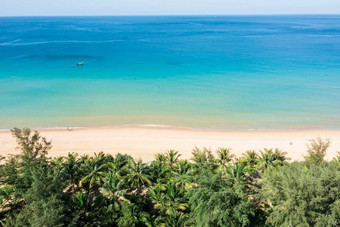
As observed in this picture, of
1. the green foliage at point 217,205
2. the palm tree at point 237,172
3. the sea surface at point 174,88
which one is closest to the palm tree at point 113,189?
the green foliage at point 217,205

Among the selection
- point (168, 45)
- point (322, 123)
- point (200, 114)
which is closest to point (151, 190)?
point (200, 114)

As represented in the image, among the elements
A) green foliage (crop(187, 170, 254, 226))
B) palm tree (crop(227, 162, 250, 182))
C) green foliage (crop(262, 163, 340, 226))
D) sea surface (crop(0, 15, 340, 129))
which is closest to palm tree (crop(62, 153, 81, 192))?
green foliage (crop(187, 170, 254, 226))

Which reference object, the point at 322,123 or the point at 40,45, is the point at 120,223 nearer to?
the point at 322,123

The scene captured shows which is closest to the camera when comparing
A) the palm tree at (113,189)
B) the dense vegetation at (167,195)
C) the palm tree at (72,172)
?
the dense vegetation at (167,195)

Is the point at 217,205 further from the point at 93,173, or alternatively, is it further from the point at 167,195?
the point at 93,173

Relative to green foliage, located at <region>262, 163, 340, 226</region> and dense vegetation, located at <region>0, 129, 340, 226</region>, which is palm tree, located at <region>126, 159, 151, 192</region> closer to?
dense vegetation, located at <region>0, 129, 340, 226</region>

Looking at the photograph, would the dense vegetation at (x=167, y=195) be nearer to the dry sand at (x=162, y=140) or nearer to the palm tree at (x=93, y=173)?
the palm tree at (x=93, y=173)

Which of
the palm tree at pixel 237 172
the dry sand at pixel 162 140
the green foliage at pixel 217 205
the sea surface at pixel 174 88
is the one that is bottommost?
the green foliage at pixel 217 205
